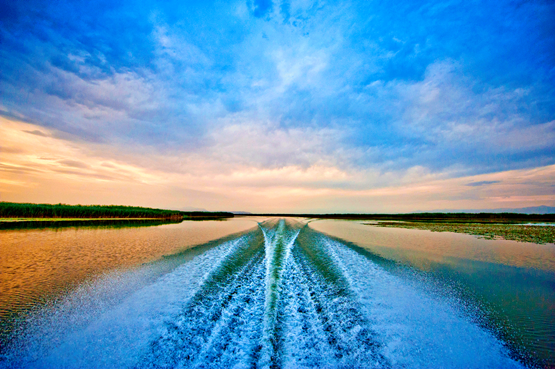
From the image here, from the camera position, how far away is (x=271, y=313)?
18.8ft

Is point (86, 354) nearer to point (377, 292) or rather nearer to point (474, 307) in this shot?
point (377, 292)

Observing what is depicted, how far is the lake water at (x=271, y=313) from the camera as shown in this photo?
13.2 ft

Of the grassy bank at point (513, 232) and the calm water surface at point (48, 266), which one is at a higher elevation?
the grassy bank at point (513, 232)

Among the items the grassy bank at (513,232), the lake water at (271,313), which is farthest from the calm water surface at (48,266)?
the grassy bank at (513,232)

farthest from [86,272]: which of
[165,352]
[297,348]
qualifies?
[297,348]

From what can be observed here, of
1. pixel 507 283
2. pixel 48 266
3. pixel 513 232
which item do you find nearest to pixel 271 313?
pixel 507 283

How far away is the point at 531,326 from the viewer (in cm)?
506

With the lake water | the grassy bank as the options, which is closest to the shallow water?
the lake water

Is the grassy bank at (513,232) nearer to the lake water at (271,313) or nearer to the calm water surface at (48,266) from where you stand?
the lake water at (271,313)

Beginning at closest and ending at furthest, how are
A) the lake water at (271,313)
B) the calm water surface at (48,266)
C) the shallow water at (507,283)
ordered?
the lake water at (271,313) → the shallow water at (507,283) → the calm water surface at (48,266)

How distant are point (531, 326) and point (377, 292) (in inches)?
132

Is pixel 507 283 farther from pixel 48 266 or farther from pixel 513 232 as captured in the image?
pixel 513 232

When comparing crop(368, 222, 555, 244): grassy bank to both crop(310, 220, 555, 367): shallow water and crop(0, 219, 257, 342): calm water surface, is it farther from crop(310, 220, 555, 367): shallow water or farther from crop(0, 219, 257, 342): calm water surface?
crop(0, 219, 257, 342): calm water surface

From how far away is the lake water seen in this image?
158 inches
